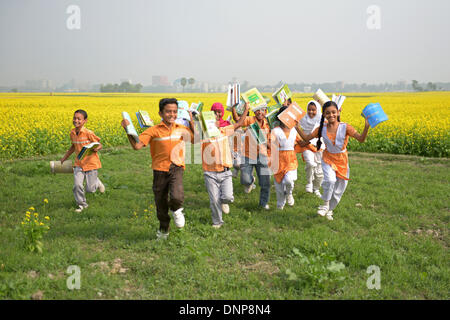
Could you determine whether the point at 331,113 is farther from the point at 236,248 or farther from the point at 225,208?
the point at 236,248

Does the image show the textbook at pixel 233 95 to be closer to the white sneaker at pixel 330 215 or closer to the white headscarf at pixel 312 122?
the white headscarf at pixel 312 122

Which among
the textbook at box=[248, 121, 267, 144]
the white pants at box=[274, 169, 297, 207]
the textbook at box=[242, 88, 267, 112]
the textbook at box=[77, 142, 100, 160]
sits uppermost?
the textbook at box=[242, 88, 267, 112]

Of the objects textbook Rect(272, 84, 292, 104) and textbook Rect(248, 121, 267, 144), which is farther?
textbook Rect(272, 84, 292, 104)

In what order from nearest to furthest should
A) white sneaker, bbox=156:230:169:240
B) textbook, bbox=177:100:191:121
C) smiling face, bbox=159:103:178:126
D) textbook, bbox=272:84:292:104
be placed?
smiling face, bbox=159:103:178:126
white sneaker, bbox=156:230:169:240
textbook, bbox=177:100:191:121
textbook, bbox=272:84:292:104

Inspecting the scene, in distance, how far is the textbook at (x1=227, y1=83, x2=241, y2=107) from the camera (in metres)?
6.81

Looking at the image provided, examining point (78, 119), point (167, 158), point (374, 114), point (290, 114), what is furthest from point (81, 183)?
→ point (374, 114)

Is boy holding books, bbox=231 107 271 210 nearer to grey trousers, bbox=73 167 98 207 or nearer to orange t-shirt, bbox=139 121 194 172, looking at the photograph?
orange t-shirt, bbox=139 121 194 172

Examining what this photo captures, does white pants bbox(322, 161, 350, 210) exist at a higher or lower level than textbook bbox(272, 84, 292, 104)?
lower

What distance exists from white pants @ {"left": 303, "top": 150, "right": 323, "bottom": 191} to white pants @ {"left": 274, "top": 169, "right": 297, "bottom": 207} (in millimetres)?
1093

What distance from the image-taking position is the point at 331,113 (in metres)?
5.47

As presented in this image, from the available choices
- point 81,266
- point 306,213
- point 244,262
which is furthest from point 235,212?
point 81,266

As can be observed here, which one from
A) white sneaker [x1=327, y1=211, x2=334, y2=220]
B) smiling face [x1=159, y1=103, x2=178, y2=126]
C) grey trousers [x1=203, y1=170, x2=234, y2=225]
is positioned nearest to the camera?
smiling face [x1=159, y1=103, x2=178, y2=126]

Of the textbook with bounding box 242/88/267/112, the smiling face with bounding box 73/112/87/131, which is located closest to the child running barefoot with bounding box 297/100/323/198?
the textbook with bounding box 242/88/267/112
